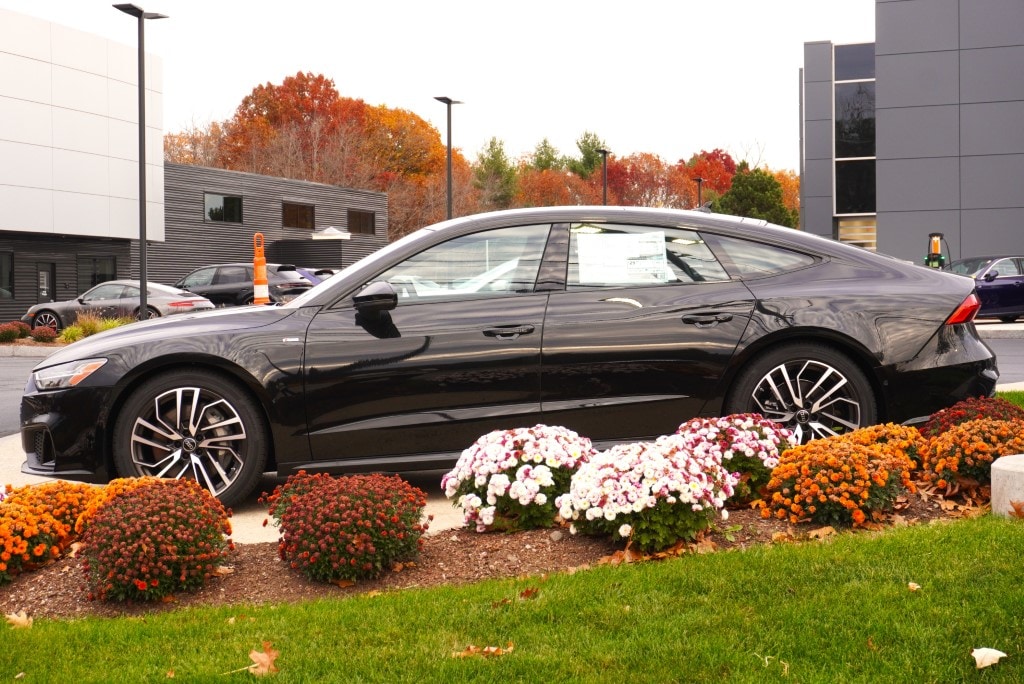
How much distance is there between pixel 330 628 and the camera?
3.81 meters

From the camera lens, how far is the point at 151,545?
14.2 ft

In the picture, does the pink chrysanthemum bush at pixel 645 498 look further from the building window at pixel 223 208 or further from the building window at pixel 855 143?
the building window at pixel 223 208

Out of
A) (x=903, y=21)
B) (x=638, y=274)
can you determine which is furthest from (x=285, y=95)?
(x=638, y=274)

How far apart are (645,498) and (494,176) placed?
80.7 m

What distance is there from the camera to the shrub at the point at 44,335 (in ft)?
77.4

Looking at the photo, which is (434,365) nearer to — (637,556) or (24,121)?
(637,556)

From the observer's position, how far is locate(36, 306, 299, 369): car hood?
6.07 metres

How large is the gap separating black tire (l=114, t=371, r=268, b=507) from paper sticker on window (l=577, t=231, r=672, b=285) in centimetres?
198

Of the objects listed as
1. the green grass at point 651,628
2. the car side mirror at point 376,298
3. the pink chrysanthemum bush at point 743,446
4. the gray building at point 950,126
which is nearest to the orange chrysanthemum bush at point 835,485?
the pink chrysanthemum bush at point 743,446

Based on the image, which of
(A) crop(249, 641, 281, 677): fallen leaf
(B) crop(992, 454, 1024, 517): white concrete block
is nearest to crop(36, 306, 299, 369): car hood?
(A) crop(249, 641, 281, 677): fallen leaf

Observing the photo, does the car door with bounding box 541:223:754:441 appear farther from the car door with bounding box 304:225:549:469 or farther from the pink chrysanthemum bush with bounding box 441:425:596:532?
the pink chrysanthemum bush with bounding box 441:425:596:532

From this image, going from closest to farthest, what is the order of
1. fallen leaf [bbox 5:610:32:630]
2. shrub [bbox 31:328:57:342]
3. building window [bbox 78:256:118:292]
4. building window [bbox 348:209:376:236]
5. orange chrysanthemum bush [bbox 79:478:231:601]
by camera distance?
fallen leaf [bbox 5:610:32:630] → orange chrysanthemum bush [bbox 79:478:231:601] → shrub [bbox 31:328:57:342] → building window [bbox 78:256:118:292] → building window [bbox 348:209:376:236]

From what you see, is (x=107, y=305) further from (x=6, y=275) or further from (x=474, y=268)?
(x=474, y=268)

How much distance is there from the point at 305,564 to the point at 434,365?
175 centimetres
